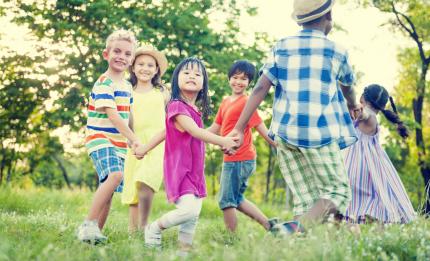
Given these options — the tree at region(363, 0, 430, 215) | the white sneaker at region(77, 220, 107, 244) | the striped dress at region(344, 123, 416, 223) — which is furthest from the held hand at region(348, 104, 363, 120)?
the tree at region(363, 0, 430, 215)

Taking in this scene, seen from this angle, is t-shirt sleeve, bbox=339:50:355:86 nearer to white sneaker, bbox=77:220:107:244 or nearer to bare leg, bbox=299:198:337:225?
bare leg, bbox=299:198:337:225

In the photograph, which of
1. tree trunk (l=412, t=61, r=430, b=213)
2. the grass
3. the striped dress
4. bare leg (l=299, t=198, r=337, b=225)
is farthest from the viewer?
tree trunk (l=412, t=61, r=430, b=213)

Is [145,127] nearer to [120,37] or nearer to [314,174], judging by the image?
[120,37]

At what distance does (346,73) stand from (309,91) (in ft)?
1.58

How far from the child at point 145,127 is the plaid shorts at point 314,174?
6.16 feet

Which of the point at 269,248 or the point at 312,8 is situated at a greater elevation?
the point at 312,8

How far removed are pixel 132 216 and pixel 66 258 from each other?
2950 mm

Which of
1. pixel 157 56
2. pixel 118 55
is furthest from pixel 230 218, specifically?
pixel 118 55

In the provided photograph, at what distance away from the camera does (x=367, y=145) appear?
5793 mm

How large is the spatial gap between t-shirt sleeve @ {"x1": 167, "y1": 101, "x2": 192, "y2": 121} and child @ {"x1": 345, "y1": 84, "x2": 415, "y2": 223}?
1.75m

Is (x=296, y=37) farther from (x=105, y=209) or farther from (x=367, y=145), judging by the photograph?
(x=105, y=209)

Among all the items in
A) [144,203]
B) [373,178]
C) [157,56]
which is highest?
[157,56]

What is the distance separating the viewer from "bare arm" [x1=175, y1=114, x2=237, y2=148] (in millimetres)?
4770

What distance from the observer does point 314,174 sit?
14.5ft
